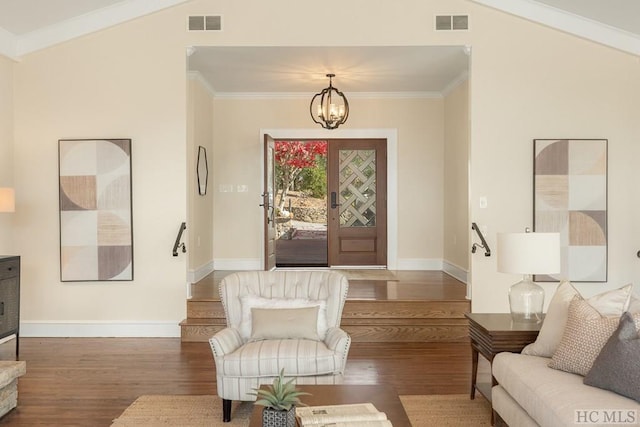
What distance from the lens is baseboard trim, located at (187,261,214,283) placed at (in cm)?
702

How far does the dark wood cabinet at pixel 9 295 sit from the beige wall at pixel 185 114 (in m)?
0.66

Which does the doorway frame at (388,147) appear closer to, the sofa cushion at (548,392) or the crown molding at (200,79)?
the crown molding at (200,79)

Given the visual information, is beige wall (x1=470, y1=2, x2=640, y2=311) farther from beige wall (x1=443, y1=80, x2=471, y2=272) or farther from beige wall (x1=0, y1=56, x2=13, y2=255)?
beige wall (x1=0, y1=56, x2=13, y2=255)

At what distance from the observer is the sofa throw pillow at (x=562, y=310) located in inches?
120

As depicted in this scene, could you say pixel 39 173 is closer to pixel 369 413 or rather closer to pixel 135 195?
pixel 135 195

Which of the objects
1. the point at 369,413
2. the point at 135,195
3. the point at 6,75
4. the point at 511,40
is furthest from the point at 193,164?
the point at 369,413

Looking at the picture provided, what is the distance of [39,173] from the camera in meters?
5.80

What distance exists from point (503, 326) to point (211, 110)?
5.88 meters

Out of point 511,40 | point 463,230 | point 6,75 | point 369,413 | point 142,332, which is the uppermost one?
point 511,40

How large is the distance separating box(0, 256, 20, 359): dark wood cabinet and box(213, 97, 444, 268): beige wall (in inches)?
139

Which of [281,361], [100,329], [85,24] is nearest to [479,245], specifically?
[281,361]

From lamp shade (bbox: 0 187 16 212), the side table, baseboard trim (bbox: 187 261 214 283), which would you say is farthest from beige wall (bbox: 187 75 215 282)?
the side table

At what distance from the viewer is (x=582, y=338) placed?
2879mm

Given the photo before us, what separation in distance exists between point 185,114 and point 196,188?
1662 mm
